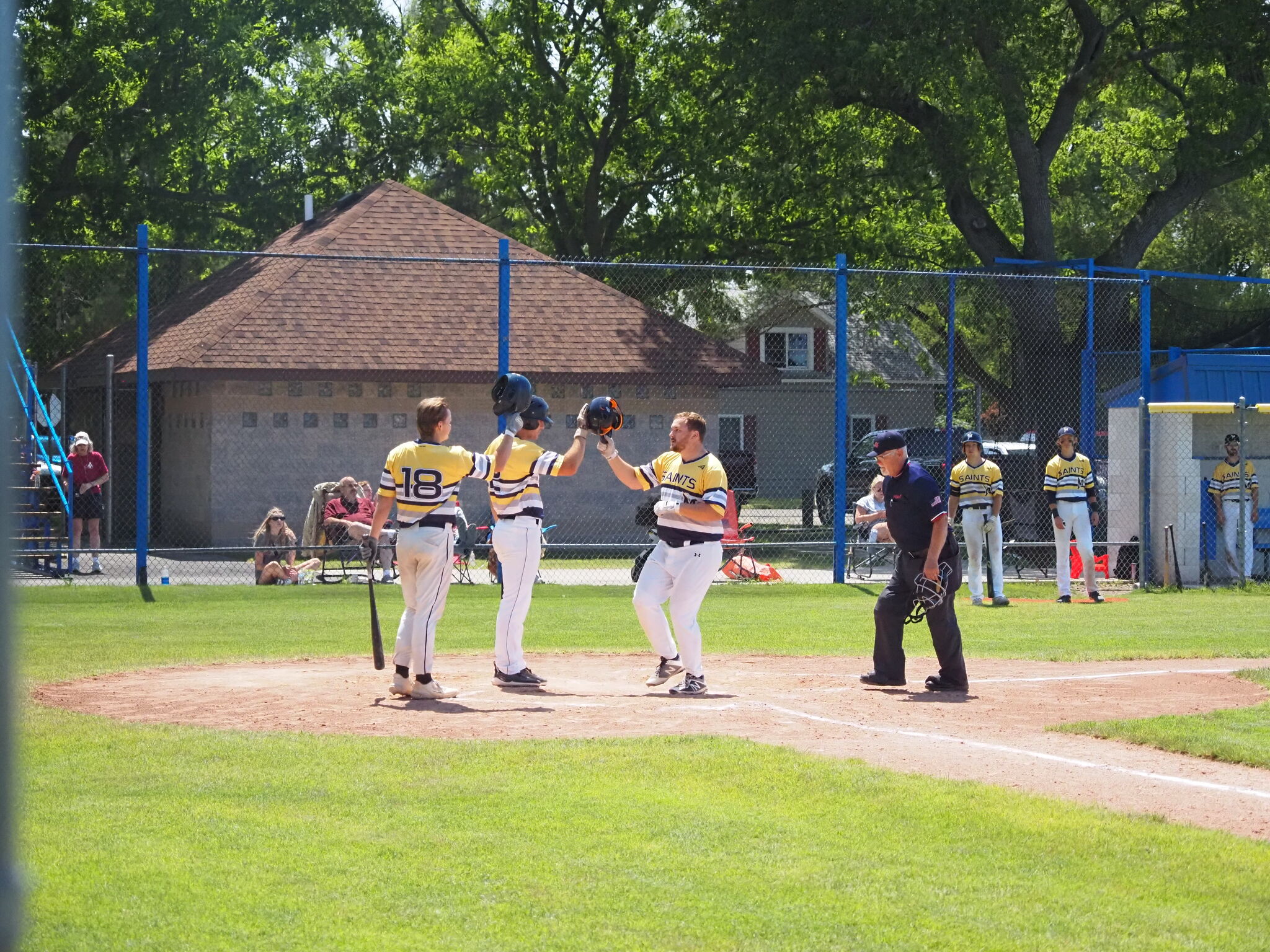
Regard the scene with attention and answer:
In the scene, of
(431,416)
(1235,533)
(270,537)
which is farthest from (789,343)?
(431,416)

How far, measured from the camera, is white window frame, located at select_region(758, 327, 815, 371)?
43066 mm

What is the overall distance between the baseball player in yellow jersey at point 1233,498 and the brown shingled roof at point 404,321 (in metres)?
8.80

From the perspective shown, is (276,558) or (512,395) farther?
(276,558)

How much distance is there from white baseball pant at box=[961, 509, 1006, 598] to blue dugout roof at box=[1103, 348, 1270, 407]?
4.85 meters

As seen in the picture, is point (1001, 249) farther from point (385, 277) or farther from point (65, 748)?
point (65, 748)

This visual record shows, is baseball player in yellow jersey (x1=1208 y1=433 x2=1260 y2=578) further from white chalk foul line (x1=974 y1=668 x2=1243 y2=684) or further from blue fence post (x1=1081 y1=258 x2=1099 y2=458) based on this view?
white chalk foul line (x1=974 y1=668 x2=1243 y2=684)

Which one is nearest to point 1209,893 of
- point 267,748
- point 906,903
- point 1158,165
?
point 906,903

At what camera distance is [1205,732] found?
8492 mm

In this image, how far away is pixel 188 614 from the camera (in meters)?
14.6

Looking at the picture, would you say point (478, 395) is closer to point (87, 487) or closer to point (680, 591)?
point (87, 487)

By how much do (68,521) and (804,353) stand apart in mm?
30686

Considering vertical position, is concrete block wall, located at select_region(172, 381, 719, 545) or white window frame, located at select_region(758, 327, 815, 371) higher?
white window frame, located at select_region(758, 327, 815, 371)

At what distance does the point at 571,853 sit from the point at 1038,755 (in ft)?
10.5

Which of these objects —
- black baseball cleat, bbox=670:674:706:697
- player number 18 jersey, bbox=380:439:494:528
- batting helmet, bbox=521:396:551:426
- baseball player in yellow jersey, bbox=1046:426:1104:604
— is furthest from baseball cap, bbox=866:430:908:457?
baseball player in yellow jersey, bbox=1046:426:1104:604
